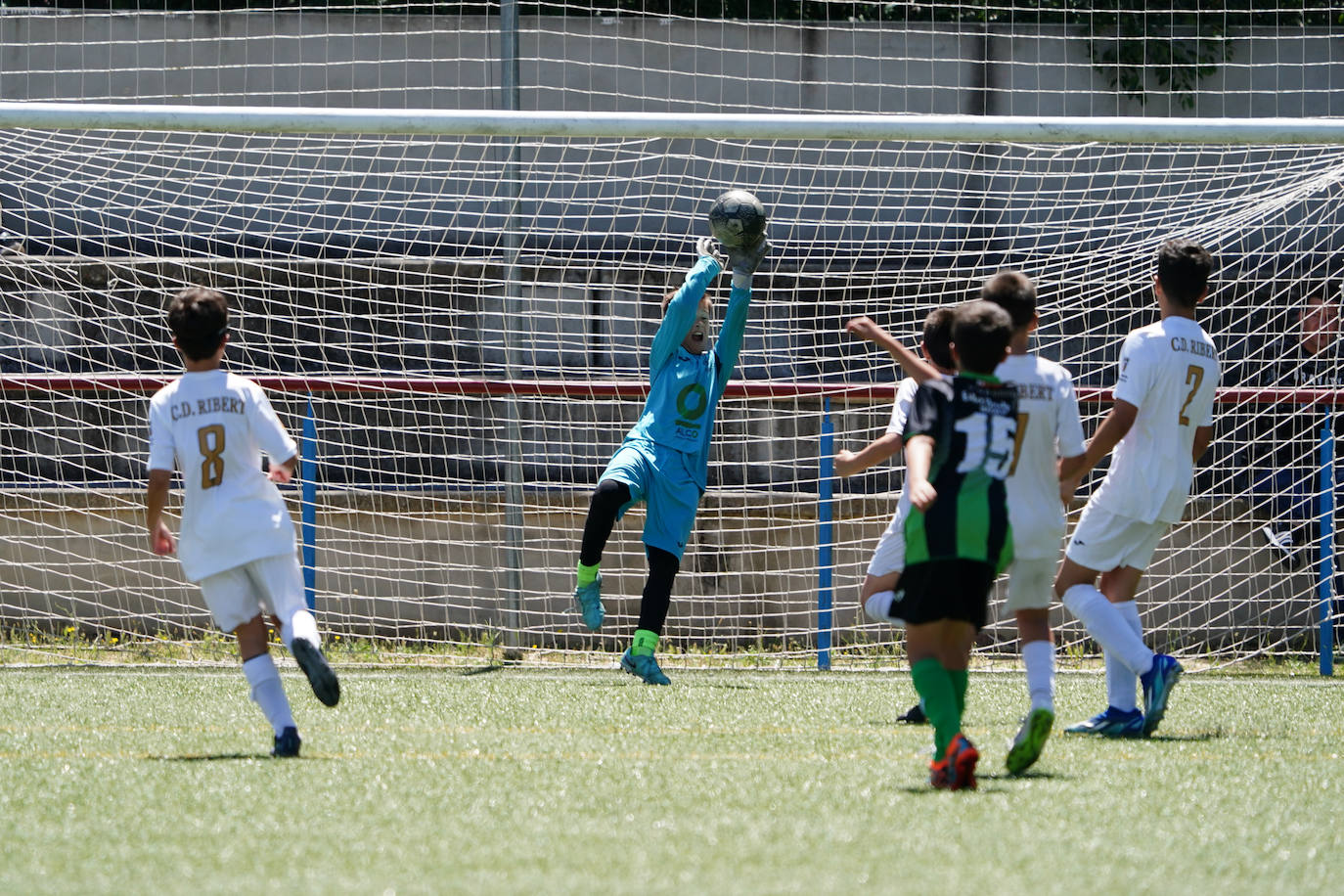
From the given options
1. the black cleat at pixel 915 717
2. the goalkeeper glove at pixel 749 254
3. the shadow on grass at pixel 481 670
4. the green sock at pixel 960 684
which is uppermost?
the goalkeeper glove at pixel 749 254

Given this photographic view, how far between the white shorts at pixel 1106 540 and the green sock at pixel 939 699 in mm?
1380

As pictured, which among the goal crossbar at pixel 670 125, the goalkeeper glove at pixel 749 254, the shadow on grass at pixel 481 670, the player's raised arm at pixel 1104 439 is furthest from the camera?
the shadow on grass at pixel 481 670

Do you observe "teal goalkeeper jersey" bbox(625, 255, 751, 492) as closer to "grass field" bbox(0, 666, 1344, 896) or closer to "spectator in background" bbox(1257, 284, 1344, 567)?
"grass field" bbox(0, 666, 1344, 896)

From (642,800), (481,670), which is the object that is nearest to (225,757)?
(642,800)

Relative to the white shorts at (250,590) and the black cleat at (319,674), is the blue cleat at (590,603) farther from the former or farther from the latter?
the black cleat at (319,674)

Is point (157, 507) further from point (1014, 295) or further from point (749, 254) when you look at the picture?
point (749, 254)

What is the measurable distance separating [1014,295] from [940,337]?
1.83 feet

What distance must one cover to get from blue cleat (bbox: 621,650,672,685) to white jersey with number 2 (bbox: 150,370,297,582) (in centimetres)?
234

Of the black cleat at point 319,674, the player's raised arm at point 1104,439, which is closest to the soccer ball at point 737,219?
the player's raised arm at point 1104,439

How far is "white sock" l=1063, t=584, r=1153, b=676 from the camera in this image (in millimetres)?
4730

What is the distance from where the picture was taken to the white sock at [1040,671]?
4.13m

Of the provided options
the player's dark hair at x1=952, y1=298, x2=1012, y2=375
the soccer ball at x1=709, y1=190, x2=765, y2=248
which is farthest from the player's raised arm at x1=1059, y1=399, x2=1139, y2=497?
the soccer ball at x1=709, y1=190, x2=765, y2=248

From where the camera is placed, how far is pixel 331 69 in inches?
387

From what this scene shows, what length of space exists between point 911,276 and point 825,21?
7.89ft
